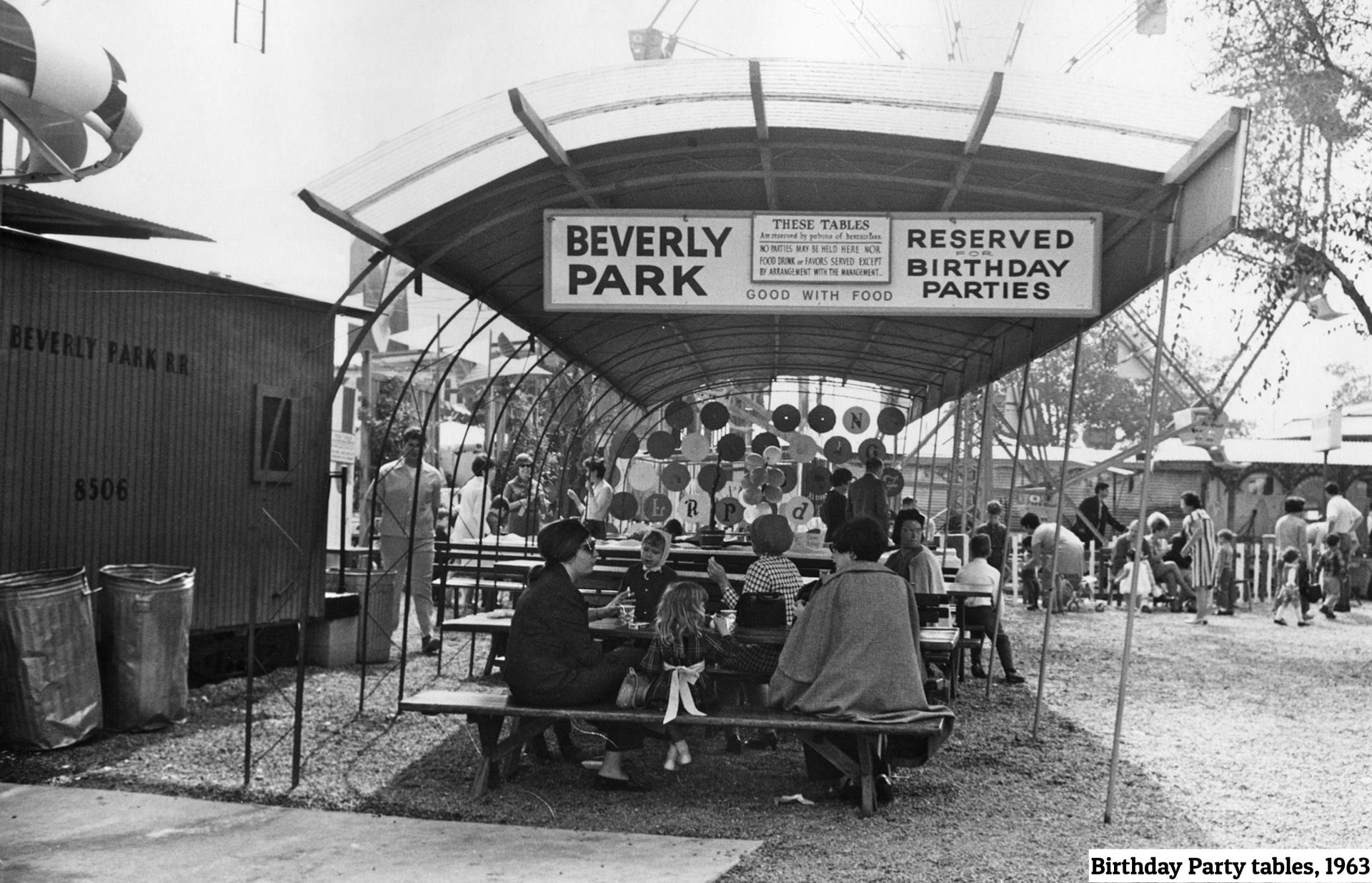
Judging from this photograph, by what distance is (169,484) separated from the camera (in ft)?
30.5

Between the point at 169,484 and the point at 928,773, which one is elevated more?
the point at 169,484

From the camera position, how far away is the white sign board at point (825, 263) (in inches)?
271

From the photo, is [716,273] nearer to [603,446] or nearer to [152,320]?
[152,320]

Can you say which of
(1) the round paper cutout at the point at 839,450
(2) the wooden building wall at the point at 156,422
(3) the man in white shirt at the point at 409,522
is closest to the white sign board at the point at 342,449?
(3) the man in white shirt at the point at 409,522

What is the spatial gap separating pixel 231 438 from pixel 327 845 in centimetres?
512

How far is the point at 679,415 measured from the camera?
1661cm

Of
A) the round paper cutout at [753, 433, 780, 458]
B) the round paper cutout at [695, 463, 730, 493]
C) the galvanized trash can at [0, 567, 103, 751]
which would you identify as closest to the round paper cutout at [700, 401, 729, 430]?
the round paper cutout at [695, 463, 730, 493]

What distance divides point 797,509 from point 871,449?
58.6 inches

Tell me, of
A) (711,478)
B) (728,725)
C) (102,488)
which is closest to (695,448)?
(711,478)

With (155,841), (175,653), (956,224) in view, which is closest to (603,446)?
(175,653)

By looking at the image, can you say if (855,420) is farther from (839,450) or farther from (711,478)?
(711,478)

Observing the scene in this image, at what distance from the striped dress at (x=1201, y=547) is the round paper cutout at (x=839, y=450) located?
17.9 feet

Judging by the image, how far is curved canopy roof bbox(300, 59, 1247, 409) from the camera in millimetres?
6039

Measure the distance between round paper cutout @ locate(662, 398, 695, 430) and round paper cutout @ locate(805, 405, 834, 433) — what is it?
70.1 inches
